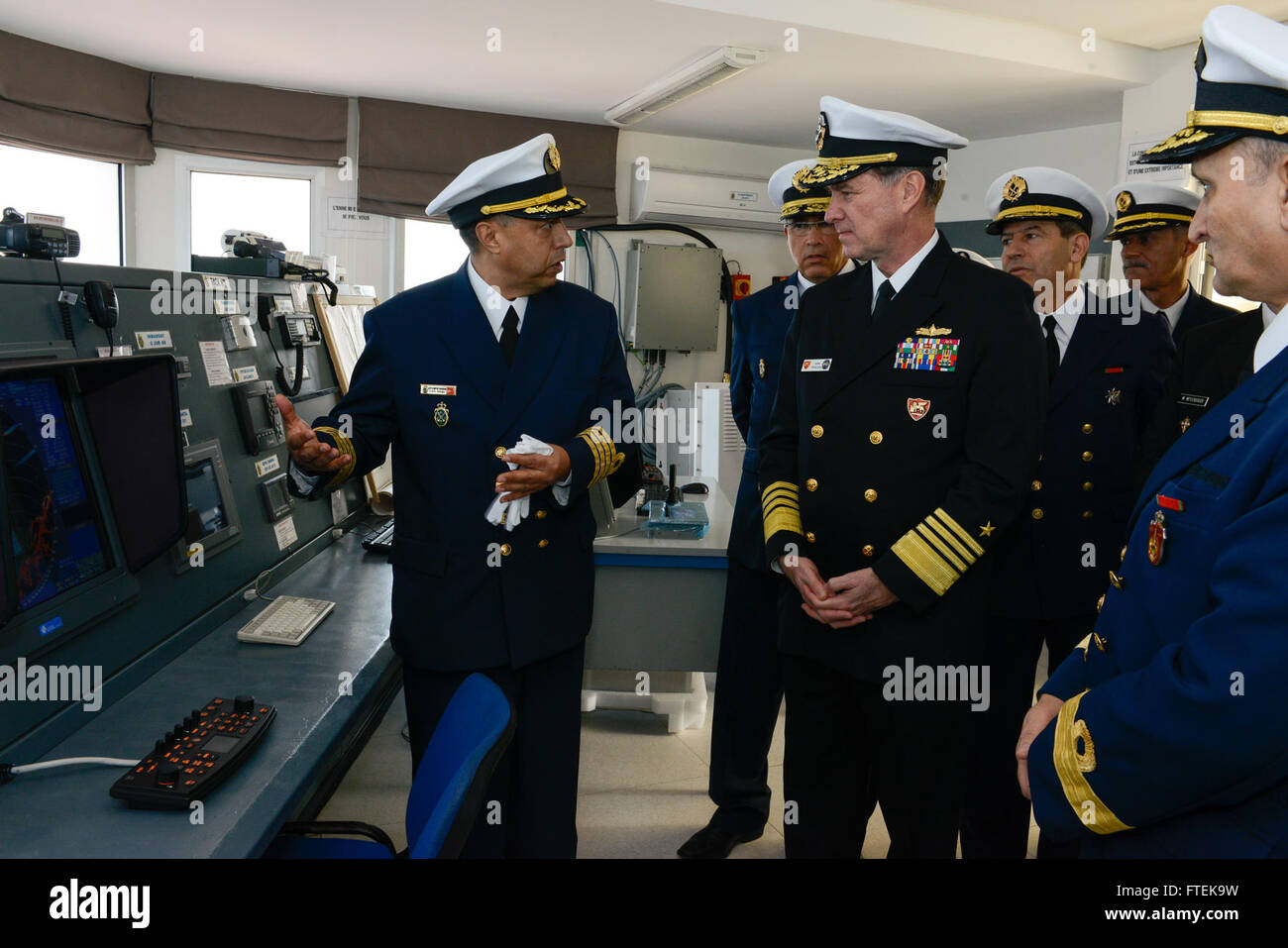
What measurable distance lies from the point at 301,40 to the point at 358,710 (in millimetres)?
3938

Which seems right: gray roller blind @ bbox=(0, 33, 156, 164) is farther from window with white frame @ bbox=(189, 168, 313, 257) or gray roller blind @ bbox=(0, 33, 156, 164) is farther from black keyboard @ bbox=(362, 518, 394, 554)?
black keyboard @ bbox=(362, 518, 394, 554)

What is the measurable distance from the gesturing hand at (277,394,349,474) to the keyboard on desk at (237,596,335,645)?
0.39m

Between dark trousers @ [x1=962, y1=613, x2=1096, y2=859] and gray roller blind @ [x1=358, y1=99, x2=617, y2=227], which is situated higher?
gray roller blind @ [x1=358, y1=99, x2=617, y2=227]

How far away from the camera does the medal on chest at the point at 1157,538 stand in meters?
0.97

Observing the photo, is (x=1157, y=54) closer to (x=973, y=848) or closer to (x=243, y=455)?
(x=973, y=848)

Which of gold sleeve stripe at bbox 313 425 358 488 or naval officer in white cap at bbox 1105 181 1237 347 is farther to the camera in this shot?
naval officer in white cap at bbox 1105 181 1237 347

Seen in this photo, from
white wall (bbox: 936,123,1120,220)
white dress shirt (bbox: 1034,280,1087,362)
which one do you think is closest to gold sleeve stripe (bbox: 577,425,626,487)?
white dress shirt (bbox: 1034,280,1087,362)

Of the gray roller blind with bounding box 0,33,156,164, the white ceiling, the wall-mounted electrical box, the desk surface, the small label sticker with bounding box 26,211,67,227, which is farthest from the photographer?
the wall-mounted electrical box

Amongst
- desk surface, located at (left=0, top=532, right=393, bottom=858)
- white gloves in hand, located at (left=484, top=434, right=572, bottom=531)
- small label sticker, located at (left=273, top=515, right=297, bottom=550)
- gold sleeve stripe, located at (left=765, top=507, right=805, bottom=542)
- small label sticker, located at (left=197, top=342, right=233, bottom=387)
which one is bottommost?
desk surface, located at (left=0, top=532, right=393, bottom=858)

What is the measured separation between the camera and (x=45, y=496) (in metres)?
1.31

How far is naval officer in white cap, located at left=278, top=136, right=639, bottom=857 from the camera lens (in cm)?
157

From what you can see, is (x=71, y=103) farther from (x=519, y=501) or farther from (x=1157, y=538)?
(x=1157, y=538)

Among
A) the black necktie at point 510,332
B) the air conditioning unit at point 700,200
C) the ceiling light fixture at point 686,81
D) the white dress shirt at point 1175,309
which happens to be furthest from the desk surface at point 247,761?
the air conditioning unit at point 700,200
